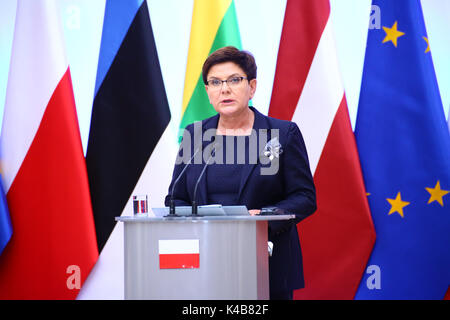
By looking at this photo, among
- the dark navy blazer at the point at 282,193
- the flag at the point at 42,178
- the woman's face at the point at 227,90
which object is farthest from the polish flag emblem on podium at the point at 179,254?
the flag at the point at 42,178

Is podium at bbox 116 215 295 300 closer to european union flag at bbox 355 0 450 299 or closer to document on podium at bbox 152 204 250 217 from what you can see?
document on podium at bbox 152 204 250 217

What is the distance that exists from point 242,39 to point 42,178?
1.62 metres

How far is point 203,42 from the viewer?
333 cm

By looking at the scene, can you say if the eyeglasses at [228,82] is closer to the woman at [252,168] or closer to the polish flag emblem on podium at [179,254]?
the woman at [252,168]

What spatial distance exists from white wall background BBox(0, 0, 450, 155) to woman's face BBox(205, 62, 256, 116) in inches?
57.1

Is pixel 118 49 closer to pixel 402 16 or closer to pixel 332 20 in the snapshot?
pixel 332 20

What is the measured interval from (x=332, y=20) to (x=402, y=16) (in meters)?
0.55

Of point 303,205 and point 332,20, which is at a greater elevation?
point 332,20

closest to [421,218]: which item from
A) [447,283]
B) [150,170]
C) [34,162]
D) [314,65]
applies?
[447,283]

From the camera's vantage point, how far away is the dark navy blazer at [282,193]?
196cm

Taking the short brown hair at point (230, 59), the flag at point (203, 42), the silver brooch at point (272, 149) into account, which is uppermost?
the flag at point (203, 42)

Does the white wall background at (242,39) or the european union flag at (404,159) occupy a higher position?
the white wall background at (242,39)

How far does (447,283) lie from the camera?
3039 mm

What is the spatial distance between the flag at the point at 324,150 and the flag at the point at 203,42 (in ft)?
1.15
